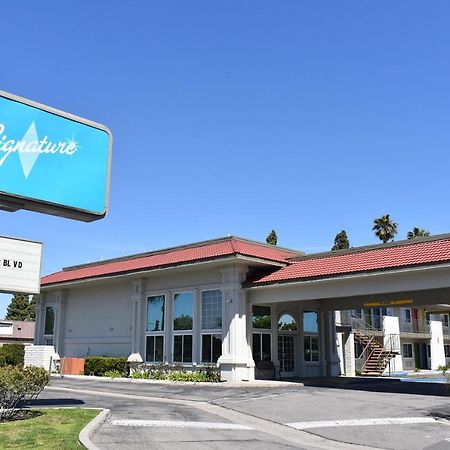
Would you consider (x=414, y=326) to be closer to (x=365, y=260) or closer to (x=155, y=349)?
(x=155, y=349)

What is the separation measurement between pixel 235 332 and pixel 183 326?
12.8ft

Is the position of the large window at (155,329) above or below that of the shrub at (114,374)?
above

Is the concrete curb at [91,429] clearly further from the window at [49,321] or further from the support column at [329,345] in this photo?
the window at [49,321]

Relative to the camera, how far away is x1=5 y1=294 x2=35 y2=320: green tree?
8456 centimetres

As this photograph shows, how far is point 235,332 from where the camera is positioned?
2633cm

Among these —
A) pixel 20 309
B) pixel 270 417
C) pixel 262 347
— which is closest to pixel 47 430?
pixel 270 417

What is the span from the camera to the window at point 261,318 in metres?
27.9

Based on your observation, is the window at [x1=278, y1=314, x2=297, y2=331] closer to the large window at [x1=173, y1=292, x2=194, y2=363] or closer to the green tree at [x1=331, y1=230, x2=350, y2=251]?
the large window at [x1=173, y1=292, x2=194, y2=363]

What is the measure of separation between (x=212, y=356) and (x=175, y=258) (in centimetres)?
559

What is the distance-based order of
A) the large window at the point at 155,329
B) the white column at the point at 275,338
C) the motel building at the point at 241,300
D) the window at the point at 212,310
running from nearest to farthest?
1. the motel building at the point at 241,300
2. the window at the point at 212,310
3. the white column at the point at 275,338
4. the large window at the point at 155,329

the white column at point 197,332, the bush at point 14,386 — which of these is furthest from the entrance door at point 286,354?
the bush at point 14,386

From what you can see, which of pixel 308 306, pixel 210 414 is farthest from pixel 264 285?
pixel 210 414

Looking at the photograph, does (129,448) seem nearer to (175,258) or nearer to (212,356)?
(212,356)

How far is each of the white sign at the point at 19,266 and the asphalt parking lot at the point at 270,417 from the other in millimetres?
3837
